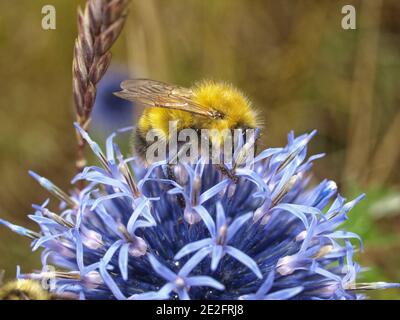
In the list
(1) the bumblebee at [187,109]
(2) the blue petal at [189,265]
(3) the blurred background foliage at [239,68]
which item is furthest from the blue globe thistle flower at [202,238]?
(3) the blurred background foliage at [239,68]

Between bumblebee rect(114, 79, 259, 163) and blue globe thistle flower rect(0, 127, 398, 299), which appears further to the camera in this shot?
bumblebee rect(114, 79, 259, 163)

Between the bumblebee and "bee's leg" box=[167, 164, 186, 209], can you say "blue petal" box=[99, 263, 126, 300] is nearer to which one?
"bee's leg" box=[167, 164, 186, 209]

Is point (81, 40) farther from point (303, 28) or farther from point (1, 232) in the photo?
point (303, 28)

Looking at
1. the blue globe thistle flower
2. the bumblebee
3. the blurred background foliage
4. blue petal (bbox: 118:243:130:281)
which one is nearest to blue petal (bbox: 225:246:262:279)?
the blue globe thistle flower

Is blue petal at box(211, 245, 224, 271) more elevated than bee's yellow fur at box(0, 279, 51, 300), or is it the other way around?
blue petal at box(211, 245, 224, 271)

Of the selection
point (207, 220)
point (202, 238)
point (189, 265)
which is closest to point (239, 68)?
point (202, 238)

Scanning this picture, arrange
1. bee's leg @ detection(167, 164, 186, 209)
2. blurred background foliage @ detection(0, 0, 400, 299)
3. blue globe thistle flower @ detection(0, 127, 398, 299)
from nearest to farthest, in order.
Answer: blue globe thistle flower @ detection(0, 127, 398, 299) < bee's leg @ detection(167, 164, 186, 209) < blurred background foliage @ detection(0, 0, 400, 299)
